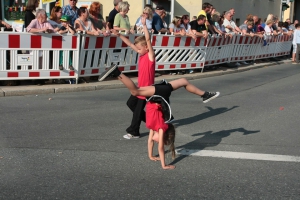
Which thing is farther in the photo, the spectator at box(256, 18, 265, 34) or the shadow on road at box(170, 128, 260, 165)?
the spectator at box(256, 18, 265, 34)

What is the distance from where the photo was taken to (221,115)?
9445 mm

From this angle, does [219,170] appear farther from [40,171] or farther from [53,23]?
[53,23]

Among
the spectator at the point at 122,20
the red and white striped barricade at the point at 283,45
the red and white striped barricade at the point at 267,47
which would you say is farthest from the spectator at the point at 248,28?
the spectator at the point at 122,20

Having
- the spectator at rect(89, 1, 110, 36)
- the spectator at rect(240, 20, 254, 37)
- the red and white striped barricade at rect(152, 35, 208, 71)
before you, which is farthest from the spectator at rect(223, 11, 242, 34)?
the spectator at rect(89, 1, 110, 36)

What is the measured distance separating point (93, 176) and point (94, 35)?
7.04m

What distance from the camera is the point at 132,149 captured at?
6930mm

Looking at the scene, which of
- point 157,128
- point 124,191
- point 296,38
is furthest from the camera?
point 296,38

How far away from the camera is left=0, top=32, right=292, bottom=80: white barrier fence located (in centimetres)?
1131

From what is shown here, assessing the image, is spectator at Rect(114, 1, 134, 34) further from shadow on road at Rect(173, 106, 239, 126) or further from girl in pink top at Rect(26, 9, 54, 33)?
shadow on road at Rect(173, 106, 239, 126)

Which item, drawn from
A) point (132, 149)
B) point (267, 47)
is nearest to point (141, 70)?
point (132, 149)

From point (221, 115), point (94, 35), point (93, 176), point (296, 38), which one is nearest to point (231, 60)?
point (296, 38)

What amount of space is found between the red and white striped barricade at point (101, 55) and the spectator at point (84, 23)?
172 millimetres

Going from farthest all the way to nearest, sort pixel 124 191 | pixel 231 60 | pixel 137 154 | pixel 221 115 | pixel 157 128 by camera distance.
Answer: pixel 231 60, pixel 221 115, pixel 137 154, pixel 157 128, pixel 124 191

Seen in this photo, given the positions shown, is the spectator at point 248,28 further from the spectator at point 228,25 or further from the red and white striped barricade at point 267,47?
the red and white striped barricade at point 267,47
